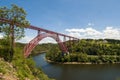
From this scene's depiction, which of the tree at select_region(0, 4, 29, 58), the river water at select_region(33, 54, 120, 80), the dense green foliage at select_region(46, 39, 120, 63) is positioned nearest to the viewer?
the tree at select_region(0, 4, 29, 58)

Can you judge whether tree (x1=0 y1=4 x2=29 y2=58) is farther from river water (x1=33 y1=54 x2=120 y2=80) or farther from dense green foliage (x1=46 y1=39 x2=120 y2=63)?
dense green foliage (x1=46 y1=39 x2=120 y2=63)

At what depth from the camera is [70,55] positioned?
68.2 metres

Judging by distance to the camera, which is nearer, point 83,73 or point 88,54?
point 83,73

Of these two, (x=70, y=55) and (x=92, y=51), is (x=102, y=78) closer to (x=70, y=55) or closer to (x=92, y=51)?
(x=70, y=55)

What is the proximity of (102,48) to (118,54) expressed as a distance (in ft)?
23.0

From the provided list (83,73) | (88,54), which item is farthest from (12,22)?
(88,54)

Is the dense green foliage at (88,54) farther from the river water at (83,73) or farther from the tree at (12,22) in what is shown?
the tree at (12,22)

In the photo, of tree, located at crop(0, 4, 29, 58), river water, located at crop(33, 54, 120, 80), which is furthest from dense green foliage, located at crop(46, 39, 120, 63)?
tree, located at crop(0, 4, 29, 58)

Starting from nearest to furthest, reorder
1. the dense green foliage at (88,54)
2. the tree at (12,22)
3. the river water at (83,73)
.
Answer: the tree at (12,22), the river water at (83,73), the dense green foliage at (88,54)

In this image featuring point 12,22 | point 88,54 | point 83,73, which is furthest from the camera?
point 88,54

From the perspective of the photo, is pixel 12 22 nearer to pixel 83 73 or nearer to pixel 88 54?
pixel 83 73

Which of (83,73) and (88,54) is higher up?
(88,54)

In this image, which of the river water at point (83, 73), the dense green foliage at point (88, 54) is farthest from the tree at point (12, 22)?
the dense green foliage at point (88, 54)

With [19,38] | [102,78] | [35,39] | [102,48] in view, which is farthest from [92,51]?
[19,38]
